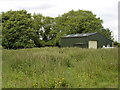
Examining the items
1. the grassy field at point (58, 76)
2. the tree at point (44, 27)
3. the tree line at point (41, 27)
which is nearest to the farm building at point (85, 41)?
the tree line at point (41, 27)

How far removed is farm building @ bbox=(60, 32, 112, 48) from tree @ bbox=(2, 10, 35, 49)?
7.39 meters

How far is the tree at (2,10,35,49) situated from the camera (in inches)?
1142

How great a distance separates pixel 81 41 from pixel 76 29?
9858 millimetres

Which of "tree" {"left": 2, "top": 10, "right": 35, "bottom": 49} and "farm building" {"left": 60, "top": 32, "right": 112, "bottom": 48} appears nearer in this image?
"farm building" {"left": 60, "top": 32, "right": 112, "bottom": 48}

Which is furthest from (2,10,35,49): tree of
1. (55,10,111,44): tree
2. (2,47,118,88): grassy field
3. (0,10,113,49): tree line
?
(2,47,118,88): grassy field

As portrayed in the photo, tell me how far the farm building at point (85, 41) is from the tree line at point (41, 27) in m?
6.45

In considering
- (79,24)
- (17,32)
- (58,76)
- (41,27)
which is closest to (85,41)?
(79,24)

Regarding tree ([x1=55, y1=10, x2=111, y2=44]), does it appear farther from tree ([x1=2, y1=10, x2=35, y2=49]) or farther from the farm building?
tree ([x1=2, y1=10, x2=35, y2=49])

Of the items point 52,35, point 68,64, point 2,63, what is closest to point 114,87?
point 68,64

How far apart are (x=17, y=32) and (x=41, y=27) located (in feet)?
27.4

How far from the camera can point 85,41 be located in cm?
2388

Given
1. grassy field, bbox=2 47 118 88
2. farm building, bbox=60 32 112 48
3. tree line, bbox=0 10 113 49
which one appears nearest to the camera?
grassy field, bbox=2 47 118 88

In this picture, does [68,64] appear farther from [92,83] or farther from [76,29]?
[76,29]

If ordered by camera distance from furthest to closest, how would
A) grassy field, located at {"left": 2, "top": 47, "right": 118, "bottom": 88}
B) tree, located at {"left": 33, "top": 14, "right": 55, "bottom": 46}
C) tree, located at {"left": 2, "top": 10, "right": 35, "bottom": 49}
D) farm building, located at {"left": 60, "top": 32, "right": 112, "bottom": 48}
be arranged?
tree, located at {"left": 33, "top": 14, "right": 55, "bottom": 46}, tree, located at {"left": 2, "top": 10, "right": 35, "bottom": 49}, farm building, located at {"left": 60, "top": 32, "right": 112, "bottom": 48}, grassy field, located at {"left": 2, "top": 47, "right": 118, "bottom": 88}
